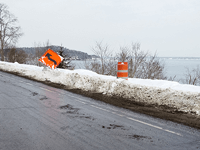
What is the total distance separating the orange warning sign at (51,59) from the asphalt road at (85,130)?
8.39 metres

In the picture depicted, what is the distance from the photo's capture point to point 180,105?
706cm

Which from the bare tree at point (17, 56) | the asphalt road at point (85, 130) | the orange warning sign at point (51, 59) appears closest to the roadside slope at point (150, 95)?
the asphalt road at point (85, 130)

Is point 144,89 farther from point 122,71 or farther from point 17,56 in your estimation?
point 17,56

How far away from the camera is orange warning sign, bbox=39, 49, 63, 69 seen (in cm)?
1549

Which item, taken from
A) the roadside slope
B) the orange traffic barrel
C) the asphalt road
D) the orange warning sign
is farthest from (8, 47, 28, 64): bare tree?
the asphalt road

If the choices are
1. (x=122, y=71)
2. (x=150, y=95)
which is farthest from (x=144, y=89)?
(x=122, y=71)

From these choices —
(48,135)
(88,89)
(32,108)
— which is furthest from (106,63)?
(48,135)

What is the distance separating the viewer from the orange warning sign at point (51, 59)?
50.8 ft

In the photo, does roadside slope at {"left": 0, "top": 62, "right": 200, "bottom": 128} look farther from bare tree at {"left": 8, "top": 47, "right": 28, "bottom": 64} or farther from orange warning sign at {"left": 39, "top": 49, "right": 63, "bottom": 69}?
bare tree at {"left": 8, "top": 47, "right": 28, "bottom": 64}

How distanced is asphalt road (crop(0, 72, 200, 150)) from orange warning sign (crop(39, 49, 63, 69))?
839 centimetres

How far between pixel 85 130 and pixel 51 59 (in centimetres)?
1146

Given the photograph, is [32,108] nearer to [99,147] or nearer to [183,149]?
[99,147]

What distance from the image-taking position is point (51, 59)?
15.7 metres

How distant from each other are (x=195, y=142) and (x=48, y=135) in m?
3.24
